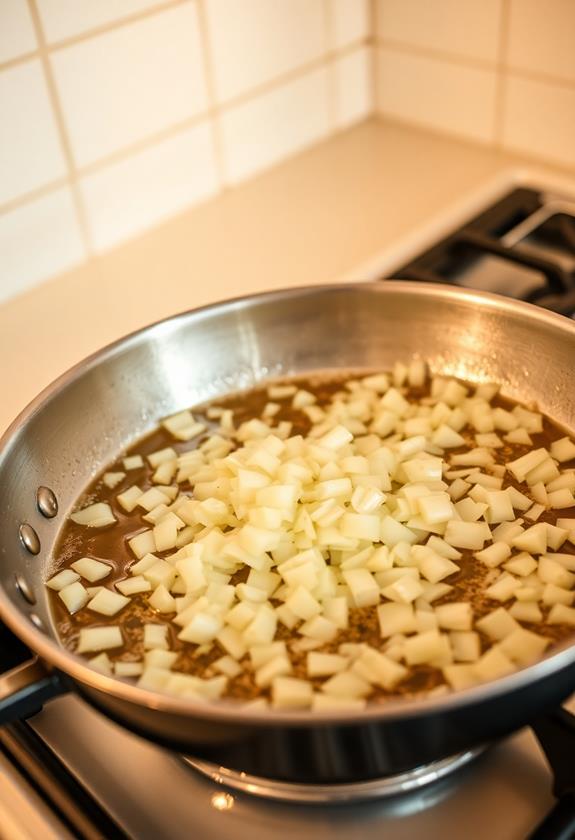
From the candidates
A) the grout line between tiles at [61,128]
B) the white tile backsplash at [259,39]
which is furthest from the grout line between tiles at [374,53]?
the grout line between tiles at [61,128]

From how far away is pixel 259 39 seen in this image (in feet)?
3.92

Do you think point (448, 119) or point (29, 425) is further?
point (448, 119)

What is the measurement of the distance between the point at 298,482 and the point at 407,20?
2.79 ft

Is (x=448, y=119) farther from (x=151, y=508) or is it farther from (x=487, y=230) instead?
(x=151, y=508)

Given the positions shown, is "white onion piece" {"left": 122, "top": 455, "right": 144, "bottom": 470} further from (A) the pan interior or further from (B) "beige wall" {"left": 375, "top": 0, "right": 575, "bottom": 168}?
(B) "beige wall" {"left": 375, "top": 0, "right": 575, "bottom": 168}

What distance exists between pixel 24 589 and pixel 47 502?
0.11 metres

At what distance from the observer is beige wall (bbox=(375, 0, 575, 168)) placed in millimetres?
1162

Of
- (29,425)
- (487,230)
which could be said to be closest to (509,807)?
(29,425)

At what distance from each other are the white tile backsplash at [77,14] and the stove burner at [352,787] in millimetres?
789

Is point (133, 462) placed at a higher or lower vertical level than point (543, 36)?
lower

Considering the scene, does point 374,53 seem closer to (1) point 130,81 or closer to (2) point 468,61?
(2) point 468,61

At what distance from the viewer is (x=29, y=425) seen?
75 centimetres

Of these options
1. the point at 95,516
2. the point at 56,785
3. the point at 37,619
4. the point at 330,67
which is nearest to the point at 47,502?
the point at 95,516

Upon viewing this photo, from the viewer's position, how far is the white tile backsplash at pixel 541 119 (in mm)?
1194
